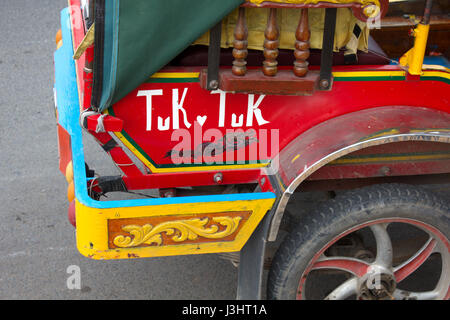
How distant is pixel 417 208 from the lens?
83.6 inches

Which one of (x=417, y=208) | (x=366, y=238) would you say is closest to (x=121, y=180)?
(x=417, y=208)

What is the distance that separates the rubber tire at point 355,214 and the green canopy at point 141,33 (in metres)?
0.81

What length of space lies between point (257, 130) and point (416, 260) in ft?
2.86

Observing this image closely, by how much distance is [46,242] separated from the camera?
120 inches

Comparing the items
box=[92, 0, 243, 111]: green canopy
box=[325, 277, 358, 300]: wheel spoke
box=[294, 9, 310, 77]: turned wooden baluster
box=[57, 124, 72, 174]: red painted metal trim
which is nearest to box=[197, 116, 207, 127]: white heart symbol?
box=[92, 0, 243, 111]: green canopy

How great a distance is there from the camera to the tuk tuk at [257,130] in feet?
6.34

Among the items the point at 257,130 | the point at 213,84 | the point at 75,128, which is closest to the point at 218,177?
the point at 257,130

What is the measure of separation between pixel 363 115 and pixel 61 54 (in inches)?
60.2

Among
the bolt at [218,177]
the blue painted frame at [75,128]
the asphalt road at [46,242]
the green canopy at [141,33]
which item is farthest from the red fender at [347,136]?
the asphalt road at [46,242]

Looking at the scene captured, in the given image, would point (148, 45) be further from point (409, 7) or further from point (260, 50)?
point (409, 7)

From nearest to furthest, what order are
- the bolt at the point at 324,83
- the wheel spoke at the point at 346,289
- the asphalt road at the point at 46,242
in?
the bolt at the point at 324,83 < the wheel spoke at the point at 346,289 < the asphalt road at the point at 46,242

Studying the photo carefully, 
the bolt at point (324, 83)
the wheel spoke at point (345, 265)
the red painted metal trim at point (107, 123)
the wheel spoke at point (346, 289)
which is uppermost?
the bolt at point (324, 83)

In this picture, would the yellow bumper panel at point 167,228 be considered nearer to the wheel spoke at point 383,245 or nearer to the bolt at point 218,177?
the bolt at point 218,177

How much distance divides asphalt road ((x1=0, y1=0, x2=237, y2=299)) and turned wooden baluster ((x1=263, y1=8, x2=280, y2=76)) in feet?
4.16
